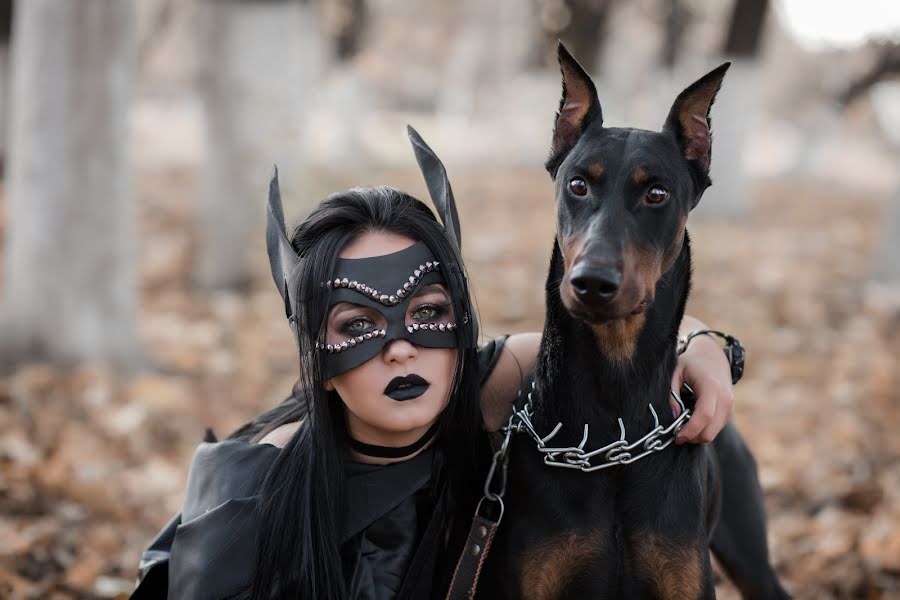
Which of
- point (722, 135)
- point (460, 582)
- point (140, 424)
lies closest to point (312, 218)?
point (460, 582)

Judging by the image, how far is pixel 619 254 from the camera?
88.5 inches

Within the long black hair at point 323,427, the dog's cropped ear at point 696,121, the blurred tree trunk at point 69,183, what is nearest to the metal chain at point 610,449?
the long black hair at point 323,427

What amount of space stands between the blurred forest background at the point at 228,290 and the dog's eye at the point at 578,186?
2.49 m

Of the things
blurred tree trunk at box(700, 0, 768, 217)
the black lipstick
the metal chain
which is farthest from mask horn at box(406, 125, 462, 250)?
blurred tree trunk at box(700, 0, 768, 217)

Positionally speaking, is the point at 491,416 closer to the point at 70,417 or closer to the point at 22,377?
the point at 70,417

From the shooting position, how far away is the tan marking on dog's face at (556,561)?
2.49 meters

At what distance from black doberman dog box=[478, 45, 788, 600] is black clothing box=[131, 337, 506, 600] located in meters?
0.26

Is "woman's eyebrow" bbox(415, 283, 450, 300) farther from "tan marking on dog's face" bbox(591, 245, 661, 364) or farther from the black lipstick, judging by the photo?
"tan marking on dog's face" bbox(591, 245, 661, 364)

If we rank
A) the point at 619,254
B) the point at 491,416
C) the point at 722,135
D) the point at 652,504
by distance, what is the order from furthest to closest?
the point at 722,135 < the point at 491,416 < the point at 652,504 < the point at 619,254

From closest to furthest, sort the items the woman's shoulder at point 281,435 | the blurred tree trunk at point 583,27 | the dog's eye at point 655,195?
the dog's eye at point 655,195, the woman's shoulder at point 281,435, the blurred tree trunk at point 583,27

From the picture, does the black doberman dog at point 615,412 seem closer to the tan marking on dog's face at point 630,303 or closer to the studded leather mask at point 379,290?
the tan marking on dog's face at point 630,303

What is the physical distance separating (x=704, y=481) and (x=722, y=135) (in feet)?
37.1

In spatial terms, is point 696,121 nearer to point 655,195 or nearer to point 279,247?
point 655,195

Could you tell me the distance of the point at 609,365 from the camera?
251 centimetres
